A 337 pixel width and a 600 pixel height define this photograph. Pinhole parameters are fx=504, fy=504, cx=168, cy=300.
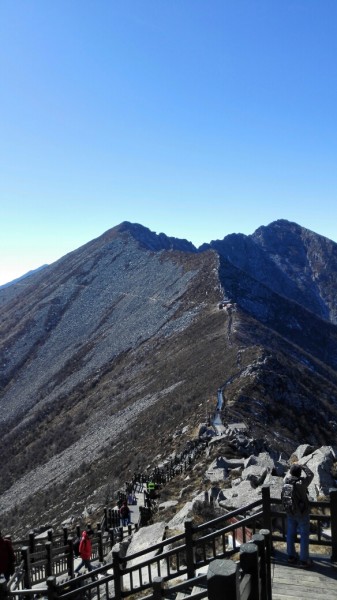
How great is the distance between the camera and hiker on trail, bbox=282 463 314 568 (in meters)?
7.56

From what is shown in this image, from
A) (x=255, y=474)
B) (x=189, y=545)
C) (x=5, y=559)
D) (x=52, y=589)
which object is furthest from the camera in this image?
(x=255, y=474)

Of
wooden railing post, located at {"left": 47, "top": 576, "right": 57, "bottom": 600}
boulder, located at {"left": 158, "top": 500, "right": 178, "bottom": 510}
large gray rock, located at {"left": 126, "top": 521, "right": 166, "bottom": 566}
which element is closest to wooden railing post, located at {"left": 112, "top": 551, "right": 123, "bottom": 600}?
wooden railing post, located at {"left": 47, "top": 576, "right": 57, "bottom": 600}

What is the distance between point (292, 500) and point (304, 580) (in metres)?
1.07

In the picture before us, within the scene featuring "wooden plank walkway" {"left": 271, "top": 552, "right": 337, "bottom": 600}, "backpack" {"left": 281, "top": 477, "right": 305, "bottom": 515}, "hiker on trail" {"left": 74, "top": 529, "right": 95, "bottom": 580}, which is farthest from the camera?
"hiker on trail" {"left": 74, "top": 529, "right": 95, "bottom": 580}

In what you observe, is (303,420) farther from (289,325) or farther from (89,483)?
(289,325)

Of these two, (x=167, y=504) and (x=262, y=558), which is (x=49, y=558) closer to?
(x=167, y=504)

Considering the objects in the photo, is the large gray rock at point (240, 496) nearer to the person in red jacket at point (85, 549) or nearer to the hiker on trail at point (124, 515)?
the person in red jacket at point (85, 549)

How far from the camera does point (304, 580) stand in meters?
7.16

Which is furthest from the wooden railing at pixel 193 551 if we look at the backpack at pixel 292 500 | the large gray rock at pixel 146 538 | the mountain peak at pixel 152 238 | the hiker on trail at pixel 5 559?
the mountain peak at pixel 152 238

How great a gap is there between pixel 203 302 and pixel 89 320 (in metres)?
22.3

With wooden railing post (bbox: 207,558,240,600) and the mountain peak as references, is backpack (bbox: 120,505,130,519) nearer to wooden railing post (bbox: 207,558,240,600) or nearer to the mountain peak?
wooden railing post (bbox: 207,558,240,600)

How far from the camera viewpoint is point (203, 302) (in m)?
60.7

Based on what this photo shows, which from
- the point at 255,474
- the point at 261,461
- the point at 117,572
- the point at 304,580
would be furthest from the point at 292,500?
the point at 261,461

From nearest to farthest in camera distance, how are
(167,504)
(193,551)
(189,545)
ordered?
(189,545) → (193,551) → (167,504)
